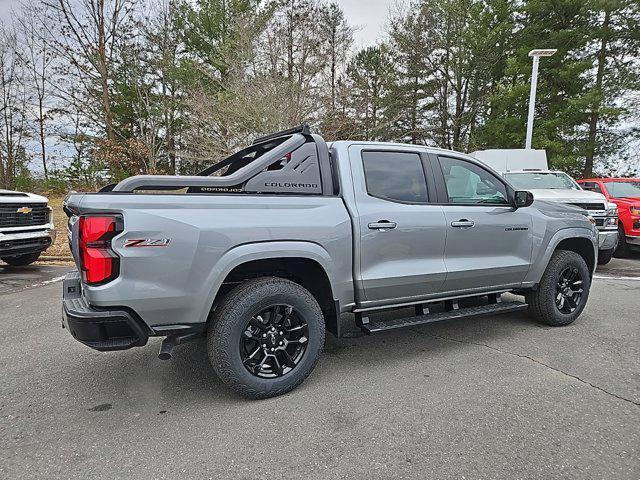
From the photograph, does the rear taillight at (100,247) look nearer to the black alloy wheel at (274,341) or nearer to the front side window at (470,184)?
the black alloy wheel at (274,341)

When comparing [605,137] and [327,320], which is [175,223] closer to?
[327,320]

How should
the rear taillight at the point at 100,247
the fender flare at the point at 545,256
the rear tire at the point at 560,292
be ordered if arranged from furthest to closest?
the rear tire at the point at 560,292, the fender flare at the point at 545,256, the rear taillight at the point at 100,247

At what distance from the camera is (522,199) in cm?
387

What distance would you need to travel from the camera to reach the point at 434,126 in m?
22.6

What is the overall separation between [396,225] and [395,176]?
47 cm

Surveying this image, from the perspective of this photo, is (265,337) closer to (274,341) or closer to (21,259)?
(274,341)

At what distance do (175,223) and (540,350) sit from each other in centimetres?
331

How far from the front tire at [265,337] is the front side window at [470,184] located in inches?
69.0

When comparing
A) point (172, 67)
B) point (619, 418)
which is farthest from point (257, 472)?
point (172, 67)

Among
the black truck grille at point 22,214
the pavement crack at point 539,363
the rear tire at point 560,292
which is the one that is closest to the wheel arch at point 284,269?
the pavement crack at point 539,363

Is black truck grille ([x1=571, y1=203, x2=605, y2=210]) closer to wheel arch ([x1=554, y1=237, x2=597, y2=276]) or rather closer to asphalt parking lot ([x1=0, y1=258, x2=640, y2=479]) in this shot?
wheel arch ([x1=554, y1=237, x2=597, y2=276])

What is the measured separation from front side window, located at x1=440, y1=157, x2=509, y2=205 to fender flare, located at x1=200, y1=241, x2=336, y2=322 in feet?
4.73

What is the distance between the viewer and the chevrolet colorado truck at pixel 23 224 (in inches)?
252

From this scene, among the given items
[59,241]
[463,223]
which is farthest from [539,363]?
[59,241]
